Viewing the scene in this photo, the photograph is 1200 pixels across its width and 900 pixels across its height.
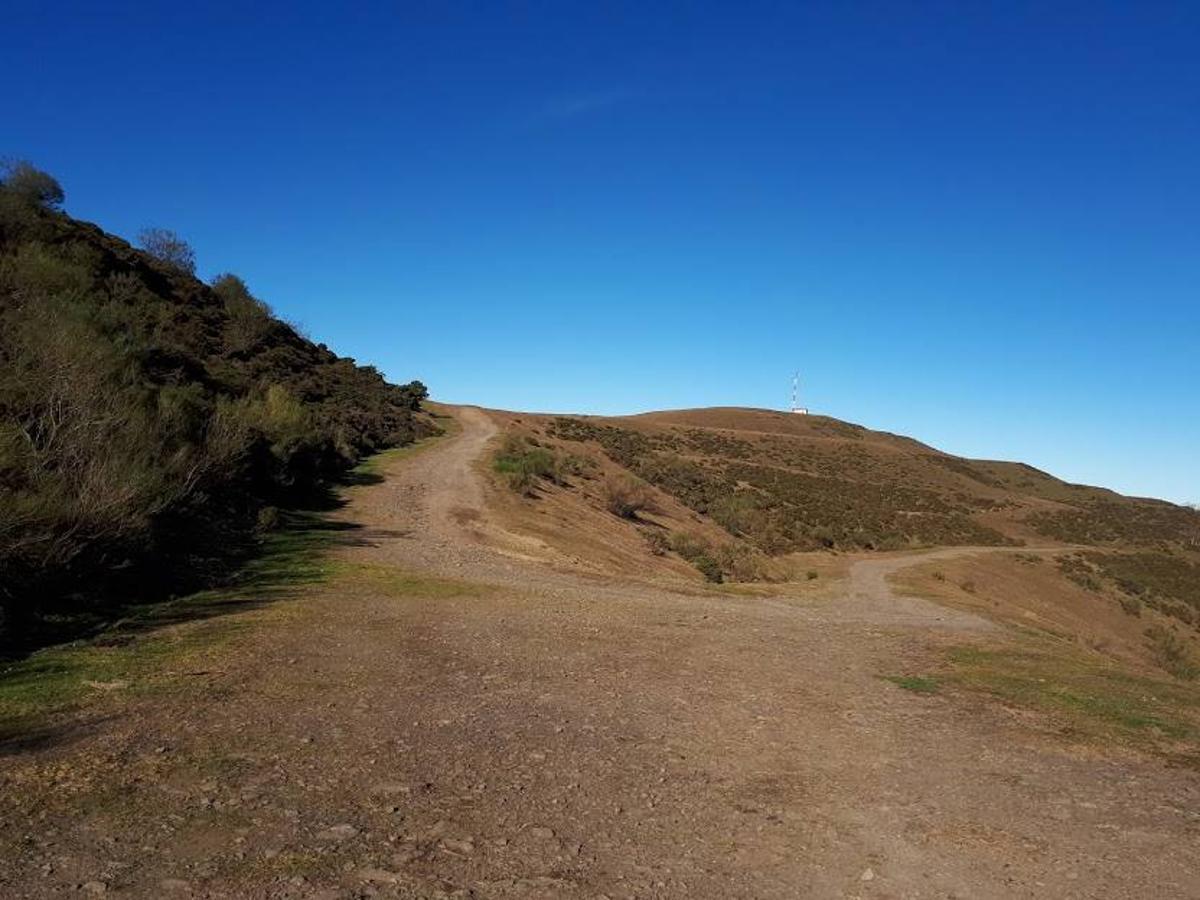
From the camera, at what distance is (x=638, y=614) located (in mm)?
14391

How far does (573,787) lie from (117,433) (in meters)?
12.1

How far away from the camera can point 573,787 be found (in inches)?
249

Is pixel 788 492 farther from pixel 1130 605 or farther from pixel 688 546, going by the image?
pixel 688 546

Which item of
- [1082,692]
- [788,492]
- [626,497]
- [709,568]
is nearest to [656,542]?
[709,568]

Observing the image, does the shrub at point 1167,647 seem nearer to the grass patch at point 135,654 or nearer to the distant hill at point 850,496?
the distant hill at point 850,496

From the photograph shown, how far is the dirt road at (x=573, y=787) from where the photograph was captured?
4.87 m

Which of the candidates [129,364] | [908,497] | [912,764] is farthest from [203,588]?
[908,497]

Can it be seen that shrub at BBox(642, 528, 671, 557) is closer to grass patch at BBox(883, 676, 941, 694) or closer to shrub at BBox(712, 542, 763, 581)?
shrub at BBox(712, 542, 763, 581)

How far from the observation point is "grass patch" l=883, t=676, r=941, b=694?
32.8ft

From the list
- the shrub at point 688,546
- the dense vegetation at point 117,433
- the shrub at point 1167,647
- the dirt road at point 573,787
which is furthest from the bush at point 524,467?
the shrub at point 1167,647

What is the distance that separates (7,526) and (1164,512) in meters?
108

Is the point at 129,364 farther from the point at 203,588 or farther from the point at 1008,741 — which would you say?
the point at 1008,741

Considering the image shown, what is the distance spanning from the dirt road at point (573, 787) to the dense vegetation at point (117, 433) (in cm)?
322

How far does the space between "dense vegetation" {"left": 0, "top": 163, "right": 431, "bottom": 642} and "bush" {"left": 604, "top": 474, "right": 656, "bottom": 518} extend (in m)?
11.0
